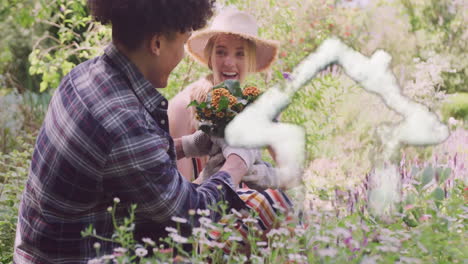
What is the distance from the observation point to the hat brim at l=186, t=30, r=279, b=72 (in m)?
3.60

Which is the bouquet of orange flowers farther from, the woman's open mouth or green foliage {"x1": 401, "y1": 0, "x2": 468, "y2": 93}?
green foliage {"x1": 401, "y1": 0, "x2": 468, "y2": 93}

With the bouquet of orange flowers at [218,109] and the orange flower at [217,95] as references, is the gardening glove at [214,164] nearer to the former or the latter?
the bouquet of orange flowers at [218,109]

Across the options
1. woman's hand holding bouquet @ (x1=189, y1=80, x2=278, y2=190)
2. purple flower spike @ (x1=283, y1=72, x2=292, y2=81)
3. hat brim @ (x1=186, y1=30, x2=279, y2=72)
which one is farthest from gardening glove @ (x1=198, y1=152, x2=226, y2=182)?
purple flower spike @ (x1=283, y1=72, x2=292, y2=81)

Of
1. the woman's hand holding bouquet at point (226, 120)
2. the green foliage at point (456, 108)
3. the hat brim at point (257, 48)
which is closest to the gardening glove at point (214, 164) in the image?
the woman's hand holding bouquet at point (226, 120)

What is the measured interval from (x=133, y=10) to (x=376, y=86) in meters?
3.71

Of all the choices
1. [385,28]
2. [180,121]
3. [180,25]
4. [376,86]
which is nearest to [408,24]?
[385,28]

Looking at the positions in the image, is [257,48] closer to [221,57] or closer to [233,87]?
[221,57]

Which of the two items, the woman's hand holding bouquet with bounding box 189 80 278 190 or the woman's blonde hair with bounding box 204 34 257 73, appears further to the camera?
the woman's blonde hair with bounding box 204 34 257 73

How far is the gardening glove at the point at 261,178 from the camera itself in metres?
2.53

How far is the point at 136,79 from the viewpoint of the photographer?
2047mm

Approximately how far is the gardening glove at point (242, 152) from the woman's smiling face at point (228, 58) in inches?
37.4

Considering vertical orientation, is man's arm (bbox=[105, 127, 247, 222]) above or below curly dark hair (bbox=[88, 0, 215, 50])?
below

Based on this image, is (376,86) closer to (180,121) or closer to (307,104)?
(307,104)

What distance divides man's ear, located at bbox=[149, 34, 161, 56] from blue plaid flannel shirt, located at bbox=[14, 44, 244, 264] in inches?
4.0
